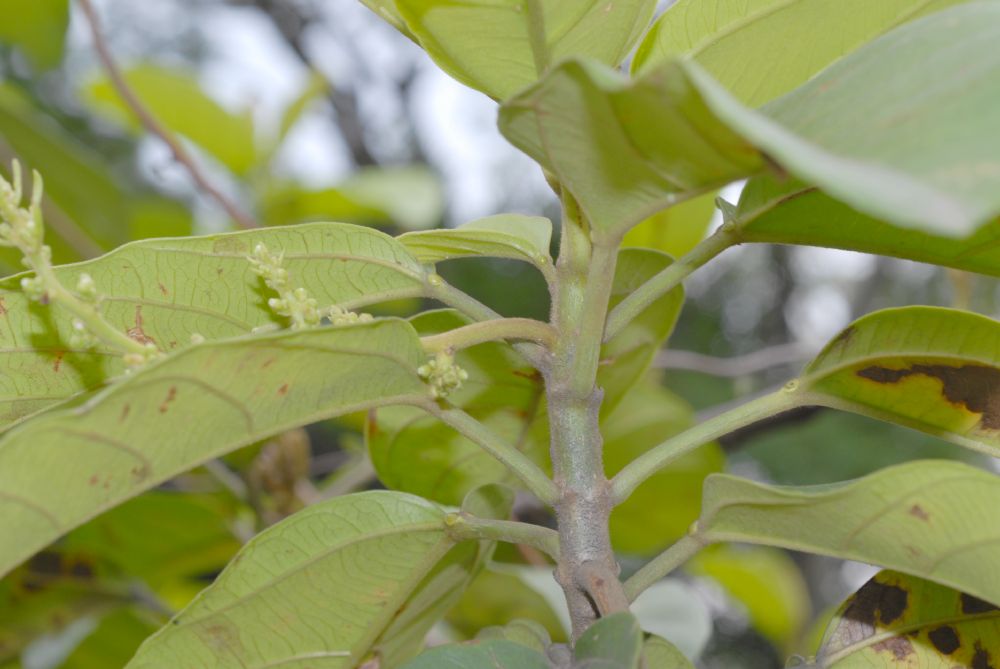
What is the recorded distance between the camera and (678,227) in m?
1.21

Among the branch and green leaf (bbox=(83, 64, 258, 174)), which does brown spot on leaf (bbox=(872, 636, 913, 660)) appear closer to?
the branch

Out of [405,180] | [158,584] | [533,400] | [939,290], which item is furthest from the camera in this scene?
[939,290]

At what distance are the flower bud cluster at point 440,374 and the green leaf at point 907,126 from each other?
18cm

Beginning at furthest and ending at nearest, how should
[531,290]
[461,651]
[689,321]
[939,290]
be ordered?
[689,321]
[939,290]
[531,290]
[461,651]

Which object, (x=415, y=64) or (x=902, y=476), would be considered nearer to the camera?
(x=902, y=476)

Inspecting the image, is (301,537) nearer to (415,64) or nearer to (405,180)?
(405,180)

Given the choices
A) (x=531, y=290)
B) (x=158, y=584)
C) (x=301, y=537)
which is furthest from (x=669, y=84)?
(x=531, y=290)

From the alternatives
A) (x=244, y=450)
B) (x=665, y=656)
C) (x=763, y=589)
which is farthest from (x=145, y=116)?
(x=763, y=589)

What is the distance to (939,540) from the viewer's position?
41cm

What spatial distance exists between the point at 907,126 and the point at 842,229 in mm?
193

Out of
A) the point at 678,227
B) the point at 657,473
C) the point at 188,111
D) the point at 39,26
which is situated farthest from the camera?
the point at 188,111

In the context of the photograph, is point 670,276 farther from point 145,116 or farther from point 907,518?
point 145,116

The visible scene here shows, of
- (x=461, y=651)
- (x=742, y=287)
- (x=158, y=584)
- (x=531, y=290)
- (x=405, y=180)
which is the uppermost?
(x=742, y=287)

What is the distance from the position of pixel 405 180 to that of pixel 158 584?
688mm
